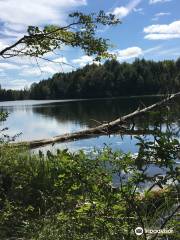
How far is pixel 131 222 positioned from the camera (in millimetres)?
3951

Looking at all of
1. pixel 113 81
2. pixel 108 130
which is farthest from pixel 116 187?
pixel 113 81

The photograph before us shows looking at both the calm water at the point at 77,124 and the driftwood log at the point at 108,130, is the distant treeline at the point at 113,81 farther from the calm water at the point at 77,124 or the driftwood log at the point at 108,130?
the driftwood log at the point at 108,130

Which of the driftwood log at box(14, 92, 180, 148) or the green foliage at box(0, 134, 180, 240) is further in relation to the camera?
the driftwood log at box(14, 92, 180, 148)

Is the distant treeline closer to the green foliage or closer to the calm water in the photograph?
the calm water

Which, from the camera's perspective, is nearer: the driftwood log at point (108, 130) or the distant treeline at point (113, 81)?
the driftwood log at point (108, 130)

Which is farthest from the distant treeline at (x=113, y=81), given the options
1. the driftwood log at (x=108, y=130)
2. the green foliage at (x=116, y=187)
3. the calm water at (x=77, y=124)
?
the green foliage at (x=116, y=187)

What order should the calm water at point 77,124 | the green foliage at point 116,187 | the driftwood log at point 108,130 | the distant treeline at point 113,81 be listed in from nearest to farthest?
the green foliage at point 116,187, the driftwood log at point 108,130, the calm water at point 77,124, the distant treeline at point 113,81

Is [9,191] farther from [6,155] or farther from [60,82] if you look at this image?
[60,82]

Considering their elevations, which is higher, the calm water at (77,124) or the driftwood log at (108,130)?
the driftwood log at (108,130)

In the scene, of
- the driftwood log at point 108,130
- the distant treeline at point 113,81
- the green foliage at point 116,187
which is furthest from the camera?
the distant treeline at point 113,81

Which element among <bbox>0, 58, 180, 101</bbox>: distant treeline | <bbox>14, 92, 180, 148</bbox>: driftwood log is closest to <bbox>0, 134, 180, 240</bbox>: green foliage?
<bbox>14, 92, 180, 148</bbox>: driftwood log

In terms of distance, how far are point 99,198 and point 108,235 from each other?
1.15ft

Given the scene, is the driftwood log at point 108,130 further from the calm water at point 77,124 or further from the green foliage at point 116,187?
the green foliage at point 116,187

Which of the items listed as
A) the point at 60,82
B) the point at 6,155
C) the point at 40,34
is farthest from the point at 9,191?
the point at 60,82
